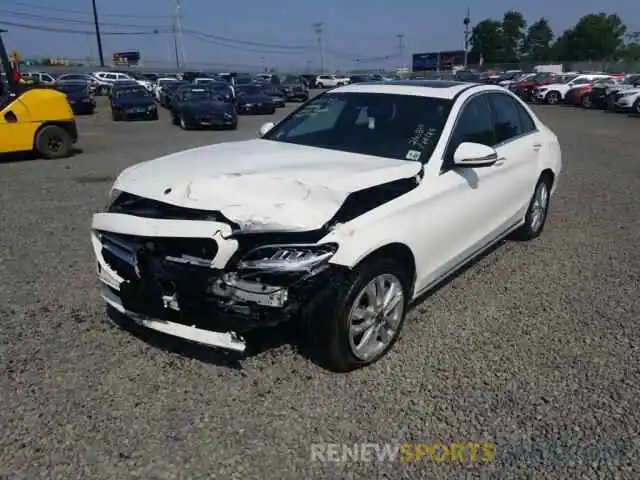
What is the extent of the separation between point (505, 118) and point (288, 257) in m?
2.95

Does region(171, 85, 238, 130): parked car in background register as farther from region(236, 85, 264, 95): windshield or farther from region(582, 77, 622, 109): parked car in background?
region(582, 77, 622, 109): parked car in background

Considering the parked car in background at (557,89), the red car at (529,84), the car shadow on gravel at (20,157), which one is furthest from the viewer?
the red car at (529,84)

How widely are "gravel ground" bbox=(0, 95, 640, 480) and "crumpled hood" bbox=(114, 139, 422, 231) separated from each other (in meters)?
0.75

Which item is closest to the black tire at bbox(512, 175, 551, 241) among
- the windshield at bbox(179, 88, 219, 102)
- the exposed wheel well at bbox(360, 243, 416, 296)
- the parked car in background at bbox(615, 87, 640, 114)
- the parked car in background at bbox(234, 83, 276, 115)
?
the exposed wheel well at bbox(360, 243, 416, 296)

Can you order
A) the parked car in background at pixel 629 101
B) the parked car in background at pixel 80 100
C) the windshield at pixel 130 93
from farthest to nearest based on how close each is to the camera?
the parked car in background at pixel 80 100, the parked car in background at pixel 629 101, the windshield at pixel 130 93

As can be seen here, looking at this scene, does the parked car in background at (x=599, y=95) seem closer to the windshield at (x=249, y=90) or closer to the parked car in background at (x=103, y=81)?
the windshield at (x=249, y=90)

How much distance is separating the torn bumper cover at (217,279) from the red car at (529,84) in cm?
3190

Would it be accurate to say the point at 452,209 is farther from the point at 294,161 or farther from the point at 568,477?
the point at 568,477

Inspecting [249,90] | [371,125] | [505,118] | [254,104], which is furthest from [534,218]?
[249,90]

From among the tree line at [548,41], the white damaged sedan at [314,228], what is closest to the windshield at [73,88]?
the white damaged sedan at [314,228]

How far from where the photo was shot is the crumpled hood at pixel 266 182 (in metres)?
2.74

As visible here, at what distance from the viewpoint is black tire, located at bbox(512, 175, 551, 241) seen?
5.23 metres

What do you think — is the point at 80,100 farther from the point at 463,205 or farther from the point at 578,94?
the point at 578,94

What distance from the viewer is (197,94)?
792 inches
